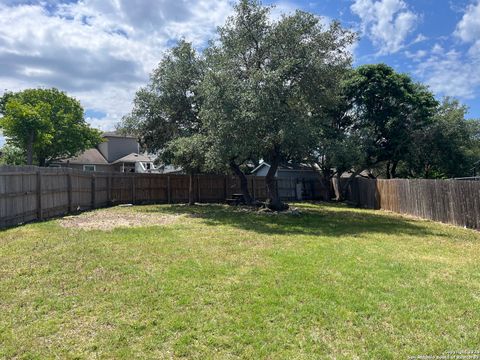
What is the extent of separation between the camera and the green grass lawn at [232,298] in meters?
3.45

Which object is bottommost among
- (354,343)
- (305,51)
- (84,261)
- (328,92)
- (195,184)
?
(354,343)

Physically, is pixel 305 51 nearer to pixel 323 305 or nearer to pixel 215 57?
pixel 215 57

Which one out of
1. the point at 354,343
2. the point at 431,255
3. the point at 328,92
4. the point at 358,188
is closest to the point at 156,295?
the point at 354,343

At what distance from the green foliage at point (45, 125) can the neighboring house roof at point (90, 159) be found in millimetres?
3197

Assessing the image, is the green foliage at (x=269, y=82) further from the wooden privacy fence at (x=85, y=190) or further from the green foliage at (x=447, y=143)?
the green foliage at (x=447, y=143)

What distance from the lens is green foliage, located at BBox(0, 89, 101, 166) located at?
25.1 meters

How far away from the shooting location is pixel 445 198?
41.1 ft

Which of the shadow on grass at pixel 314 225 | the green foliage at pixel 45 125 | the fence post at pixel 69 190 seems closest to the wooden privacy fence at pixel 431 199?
the shadow on grass at pixel 314 225

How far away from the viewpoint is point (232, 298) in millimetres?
4555

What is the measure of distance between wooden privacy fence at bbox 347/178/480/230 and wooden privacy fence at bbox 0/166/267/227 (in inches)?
303

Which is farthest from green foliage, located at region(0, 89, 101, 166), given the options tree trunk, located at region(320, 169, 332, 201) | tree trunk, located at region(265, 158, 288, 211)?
tree trunk, located at region(320, 169, 332, 201)

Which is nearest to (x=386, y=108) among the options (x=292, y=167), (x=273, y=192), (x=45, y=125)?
(x=292, y=167)

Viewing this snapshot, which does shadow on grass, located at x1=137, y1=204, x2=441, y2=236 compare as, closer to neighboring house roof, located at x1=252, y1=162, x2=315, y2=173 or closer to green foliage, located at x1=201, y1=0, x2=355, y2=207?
green foliage, located at x1=201, y1=0, x2=355, y2=207

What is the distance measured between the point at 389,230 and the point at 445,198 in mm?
3217
